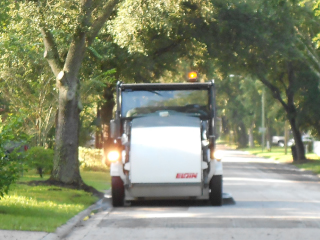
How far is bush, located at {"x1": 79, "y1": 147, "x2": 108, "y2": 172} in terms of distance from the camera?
1276 inches

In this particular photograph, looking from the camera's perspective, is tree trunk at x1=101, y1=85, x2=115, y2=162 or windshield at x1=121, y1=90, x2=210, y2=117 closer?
windshield at x1=121, y1=90, x2=210, y2=117

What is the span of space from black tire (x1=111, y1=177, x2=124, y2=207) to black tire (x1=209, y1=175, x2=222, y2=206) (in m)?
2.07

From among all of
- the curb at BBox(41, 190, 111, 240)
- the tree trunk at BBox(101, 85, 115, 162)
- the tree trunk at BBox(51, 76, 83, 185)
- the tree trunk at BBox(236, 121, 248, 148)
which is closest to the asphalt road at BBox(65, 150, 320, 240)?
the curb at BBox(41, 190, 111, 240)

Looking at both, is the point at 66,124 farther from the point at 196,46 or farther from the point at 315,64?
the point at 315,64

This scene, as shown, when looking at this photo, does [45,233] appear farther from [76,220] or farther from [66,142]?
[66,142]

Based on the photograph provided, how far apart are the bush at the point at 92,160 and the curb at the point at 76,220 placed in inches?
590

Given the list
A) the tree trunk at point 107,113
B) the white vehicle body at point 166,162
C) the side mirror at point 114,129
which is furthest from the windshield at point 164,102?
the tree trunk at point 107,113

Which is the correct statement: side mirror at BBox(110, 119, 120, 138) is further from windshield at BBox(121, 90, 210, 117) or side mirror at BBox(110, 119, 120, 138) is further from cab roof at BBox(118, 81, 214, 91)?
cab roof at BBox(118, 81, 214, 91)

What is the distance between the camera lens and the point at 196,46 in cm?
3238

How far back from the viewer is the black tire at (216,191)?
15.3m

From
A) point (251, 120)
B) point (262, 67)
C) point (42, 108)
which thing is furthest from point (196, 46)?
point (251, 120)

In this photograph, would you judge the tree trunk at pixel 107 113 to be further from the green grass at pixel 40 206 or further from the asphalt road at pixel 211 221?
the asphalt road at pixel 211 221

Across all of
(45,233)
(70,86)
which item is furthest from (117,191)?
(45,233)

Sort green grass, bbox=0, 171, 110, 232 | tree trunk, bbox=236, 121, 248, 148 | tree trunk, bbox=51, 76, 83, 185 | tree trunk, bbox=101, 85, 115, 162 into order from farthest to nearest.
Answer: tree trunk, bbox=236, 121, 248, 148 → tree trunk, bbox=101, 85, 115, 162 → tree trunk, bbox=51, 76, 83, 185 → green grass, bbox=0, 171, 110, 232
